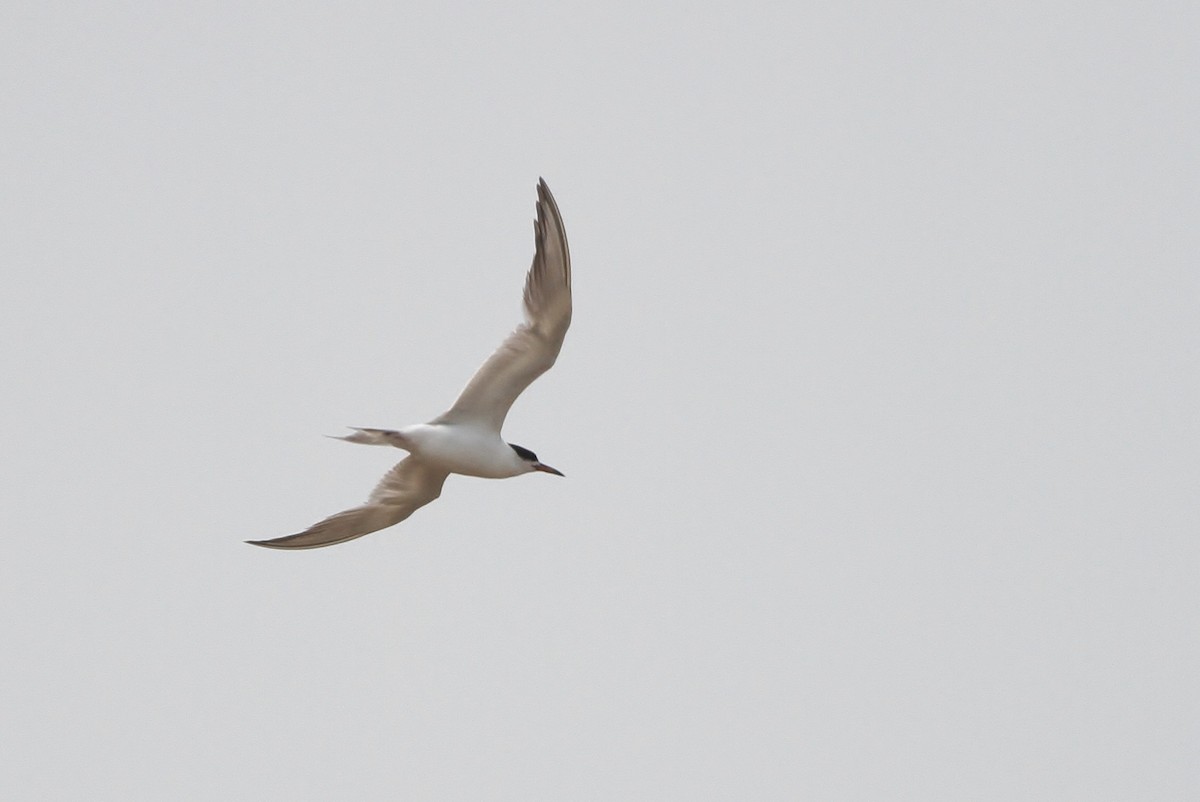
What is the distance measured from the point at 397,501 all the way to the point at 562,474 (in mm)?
1474

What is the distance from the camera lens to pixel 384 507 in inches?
555

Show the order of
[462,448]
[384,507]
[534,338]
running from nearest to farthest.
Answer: [534,338] < [462,448] < [384,507]

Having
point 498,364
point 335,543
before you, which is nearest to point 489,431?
point 498,364

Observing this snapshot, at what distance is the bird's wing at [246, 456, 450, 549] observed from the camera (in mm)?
13867

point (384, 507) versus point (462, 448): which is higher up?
point (462, 448)

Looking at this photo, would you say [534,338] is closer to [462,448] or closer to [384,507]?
[462,448]

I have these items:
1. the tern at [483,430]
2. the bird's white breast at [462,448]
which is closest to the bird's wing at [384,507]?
the tern at [483,430]

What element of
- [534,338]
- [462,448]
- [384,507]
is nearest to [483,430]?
[462,448]

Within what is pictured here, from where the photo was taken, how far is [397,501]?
1412cm

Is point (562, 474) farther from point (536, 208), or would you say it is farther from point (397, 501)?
point (536, 208)

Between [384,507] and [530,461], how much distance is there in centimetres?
137

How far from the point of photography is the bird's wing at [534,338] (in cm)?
1234

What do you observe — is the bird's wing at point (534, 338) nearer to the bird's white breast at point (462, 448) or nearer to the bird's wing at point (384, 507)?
the bird's white breast at point (462, 448)

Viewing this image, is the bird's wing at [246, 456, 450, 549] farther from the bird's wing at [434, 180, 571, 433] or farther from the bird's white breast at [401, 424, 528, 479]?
the bird's wing at [434, 180, 571, 433]
